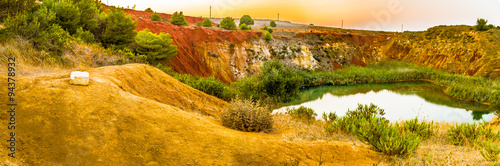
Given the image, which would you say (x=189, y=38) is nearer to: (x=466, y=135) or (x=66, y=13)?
(x=66, y=13)

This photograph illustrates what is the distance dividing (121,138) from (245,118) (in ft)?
10.2

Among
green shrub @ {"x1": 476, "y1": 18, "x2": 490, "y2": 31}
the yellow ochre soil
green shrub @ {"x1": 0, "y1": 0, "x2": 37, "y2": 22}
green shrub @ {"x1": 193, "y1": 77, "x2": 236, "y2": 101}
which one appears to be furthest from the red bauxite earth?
green shrub @ {"x1": 476, "y1": 18, "x2": 490, "y2": 31}

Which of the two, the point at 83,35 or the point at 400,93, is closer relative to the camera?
the point at 83,35

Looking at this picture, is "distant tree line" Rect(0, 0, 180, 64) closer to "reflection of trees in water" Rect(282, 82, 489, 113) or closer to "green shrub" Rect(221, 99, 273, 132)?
"green shrub" Rect(221, 99, 273, 132)

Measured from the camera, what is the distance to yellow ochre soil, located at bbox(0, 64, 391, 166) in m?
4.02

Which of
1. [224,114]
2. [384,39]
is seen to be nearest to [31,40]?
[224,114]

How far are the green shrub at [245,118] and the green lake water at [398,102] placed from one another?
789 centimetres

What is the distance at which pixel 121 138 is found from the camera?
450cm

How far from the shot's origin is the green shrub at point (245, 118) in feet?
22.4

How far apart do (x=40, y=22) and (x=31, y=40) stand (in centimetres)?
168

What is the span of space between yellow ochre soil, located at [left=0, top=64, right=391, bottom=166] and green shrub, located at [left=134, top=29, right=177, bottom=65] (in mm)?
13066

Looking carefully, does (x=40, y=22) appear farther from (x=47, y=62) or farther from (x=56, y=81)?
(x=56, y=81)

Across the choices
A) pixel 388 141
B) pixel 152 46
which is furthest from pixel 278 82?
pixel 388 141

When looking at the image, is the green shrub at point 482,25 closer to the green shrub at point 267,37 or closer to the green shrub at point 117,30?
the green shrub at point 267,37
